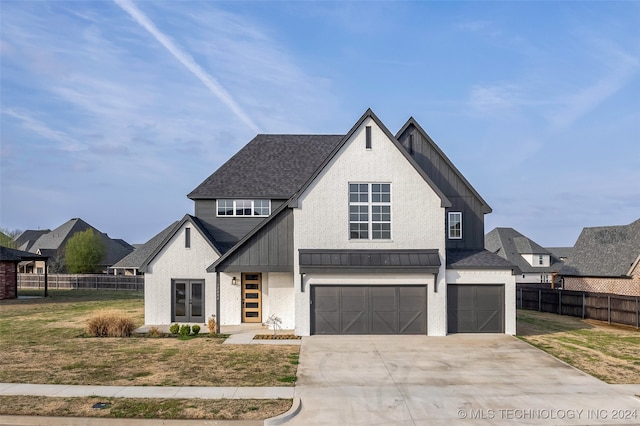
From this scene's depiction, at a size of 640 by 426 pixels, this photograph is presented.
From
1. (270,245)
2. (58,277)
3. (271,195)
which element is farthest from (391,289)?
(58,277)

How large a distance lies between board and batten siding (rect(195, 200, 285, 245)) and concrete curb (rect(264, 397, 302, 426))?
53.2 feet

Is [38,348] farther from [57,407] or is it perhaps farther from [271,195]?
[271,195]

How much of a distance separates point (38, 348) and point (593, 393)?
19254 millimetres

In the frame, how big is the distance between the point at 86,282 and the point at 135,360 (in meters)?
45.0

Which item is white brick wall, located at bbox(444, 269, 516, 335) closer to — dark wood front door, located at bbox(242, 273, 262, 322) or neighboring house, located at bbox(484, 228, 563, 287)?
dark wood front door, located at bbox(242, 273, 262, 322)

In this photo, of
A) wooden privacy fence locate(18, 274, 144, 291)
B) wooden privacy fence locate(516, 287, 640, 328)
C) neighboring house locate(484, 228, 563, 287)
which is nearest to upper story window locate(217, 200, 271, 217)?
wooden privacy fence locate(516, 287, 640, 328)

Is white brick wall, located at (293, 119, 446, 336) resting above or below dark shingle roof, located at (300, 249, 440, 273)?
above

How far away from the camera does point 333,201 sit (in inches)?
906

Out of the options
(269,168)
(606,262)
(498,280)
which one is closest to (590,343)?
(498,280)

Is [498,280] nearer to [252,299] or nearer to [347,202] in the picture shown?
[347,202]

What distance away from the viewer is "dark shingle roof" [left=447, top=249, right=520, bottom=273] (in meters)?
23.0

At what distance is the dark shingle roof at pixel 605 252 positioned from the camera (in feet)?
113

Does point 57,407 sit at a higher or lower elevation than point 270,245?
lower

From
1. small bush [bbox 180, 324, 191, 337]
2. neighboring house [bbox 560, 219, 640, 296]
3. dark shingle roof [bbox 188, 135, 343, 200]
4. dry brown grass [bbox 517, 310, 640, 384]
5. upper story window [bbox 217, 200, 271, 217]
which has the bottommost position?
dry brown grass [bbox 517, 310, 640, 384]
